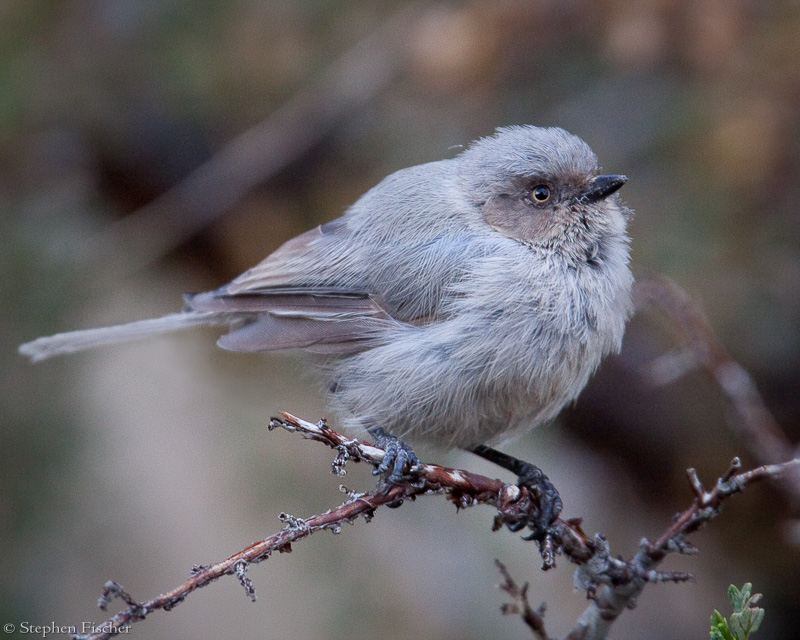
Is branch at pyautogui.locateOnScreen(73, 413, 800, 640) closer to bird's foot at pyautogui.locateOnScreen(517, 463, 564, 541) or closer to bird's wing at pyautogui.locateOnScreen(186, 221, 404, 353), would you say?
bird's foot at pyautogui.locateOnScreen(517, 463, 564, 541)

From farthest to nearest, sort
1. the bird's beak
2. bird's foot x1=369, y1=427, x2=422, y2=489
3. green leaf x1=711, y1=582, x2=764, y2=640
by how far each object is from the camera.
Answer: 1. the bird's beak
2. bird's foot x1=369, y1=427, x2=422, y2=489
3. green leaf x1=711, y1=582, x2=764, y2=640

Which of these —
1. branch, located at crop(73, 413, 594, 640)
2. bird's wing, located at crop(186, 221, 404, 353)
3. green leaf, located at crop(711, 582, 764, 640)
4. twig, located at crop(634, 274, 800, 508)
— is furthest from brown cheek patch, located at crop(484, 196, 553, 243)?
green leaf, located at crop(711, 582, 764, 640)

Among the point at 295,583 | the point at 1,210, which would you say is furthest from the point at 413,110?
the point at 295,583

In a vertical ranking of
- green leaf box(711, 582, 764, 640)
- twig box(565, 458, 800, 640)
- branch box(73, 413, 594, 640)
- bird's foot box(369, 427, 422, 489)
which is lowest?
green leaf box(711, 582, 764, 640)

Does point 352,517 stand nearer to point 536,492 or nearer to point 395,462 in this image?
point 395,462

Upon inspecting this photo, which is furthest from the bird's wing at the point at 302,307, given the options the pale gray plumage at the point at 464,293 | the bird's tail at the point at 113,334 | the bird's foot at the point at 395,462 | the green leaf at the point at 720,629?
the green leaf at the point at 720,629

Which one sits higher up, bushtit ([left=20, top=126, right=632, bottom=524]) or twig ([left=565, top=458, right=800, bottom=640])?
bushtit ([left=20, top=126, right=632, bottom=524])

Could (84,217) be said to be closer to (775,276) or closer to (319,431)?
(319,431)
